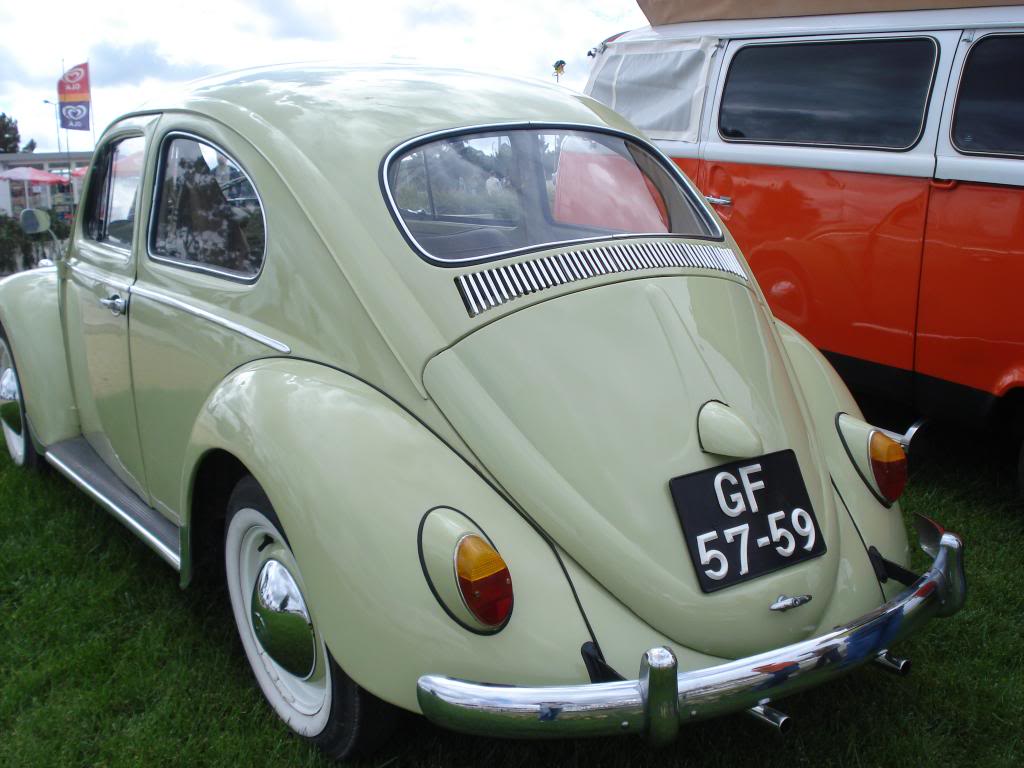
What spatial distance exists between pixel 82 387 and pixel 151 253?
76cm

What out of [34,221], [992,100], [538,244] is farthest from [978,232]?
[34,221]

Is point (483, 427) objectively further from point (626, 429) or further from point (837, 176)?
point (837, 176)

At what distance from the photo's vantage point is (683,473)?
213 centimetres

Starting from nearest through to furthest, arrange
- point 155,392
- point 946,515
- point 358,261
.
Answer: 1. point 358,261
2. point 155,392
3. point 946,515

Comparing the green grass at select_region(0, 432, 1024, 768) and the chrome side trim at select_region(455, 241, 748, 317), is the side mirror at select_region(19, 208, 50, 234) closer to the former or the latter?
the green grass at select_region(0, 432, 1024, 768)

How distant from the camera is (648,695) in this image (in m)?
1.76

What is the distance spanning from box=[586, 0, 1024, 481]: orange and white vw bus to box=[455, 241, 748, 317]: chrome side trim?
1.65 metres

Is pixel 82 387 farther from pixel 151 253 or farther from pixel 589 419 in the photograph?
pixel 589 419

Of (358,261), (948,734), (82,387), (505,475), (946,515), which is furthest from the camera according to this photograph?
(946,515)

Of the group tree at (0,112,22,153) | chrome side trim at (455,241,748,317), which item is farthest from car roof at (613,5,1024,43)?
tree at (0,112,22,153)

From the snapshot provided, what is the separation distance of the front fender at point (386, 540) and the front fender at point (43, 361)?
173cm

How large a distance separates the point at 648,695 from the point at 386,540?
0.62 metres

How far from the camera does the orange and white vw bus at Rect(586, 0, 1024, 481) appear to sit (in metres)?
3.68

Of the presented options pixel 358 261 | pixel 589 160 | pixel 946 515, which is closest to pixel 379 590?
pixel 358 261
